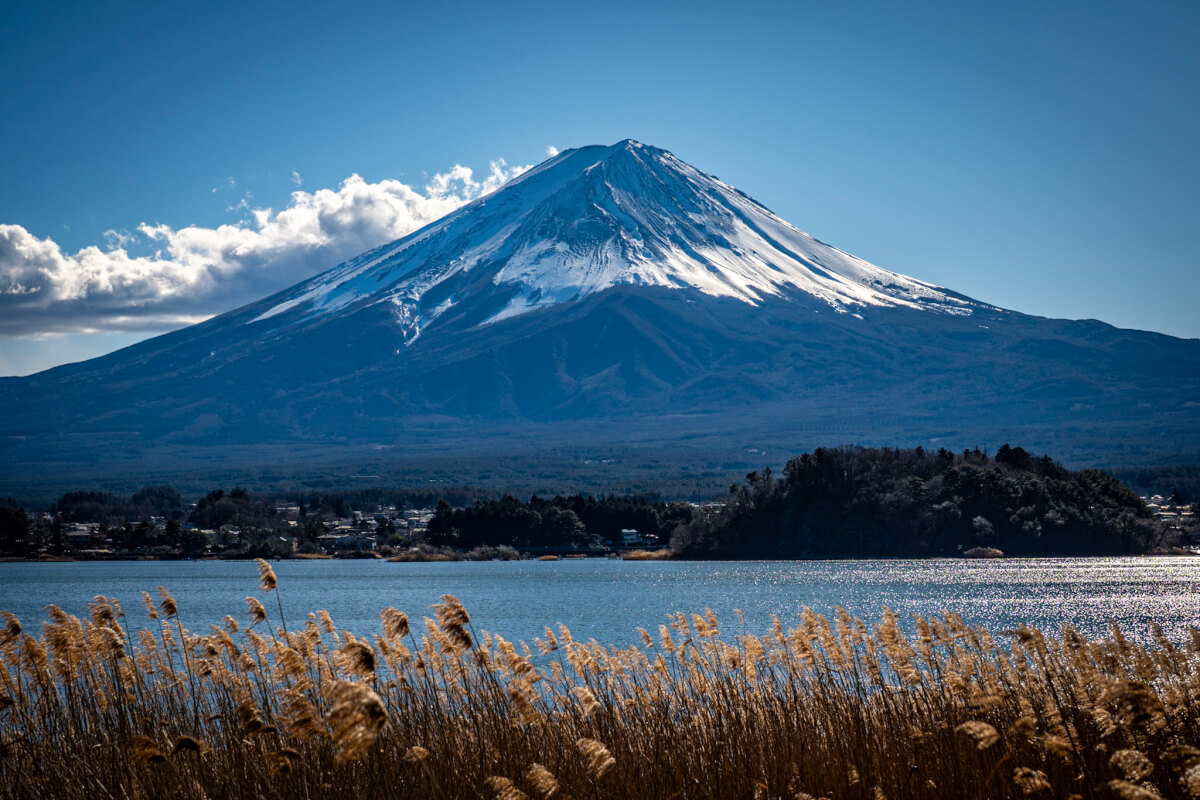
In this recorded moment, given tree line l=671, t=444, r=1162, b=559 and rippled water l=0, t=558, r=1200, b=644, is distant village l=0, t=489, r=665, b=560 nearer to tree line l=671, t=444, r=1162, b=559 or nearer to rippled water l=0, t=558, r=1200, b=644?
rippled water l=0, t=558, r=1200, b=644

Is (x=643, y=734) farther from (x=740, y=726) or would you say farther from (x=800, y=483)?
(x=800, y=483)

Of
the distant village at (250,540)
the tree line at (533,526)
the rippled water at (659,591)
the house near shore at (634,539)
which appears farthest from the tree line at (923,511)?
the distant village at (250,540)

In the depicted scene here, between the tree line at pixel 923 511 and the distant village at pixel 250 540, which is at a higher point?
the tree line at pixel 923 511

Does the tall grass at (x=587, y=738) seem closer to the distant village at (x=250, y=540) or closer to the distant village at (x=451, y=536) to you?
the distant village at (x=451, y=536)

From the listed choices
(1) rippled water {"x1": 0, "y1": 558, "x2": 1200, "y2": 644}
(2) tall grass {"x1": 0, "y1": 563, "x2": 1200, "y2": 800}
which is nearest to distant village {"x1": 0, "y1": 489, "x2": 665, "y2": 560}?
(1) rippled water {"x1": 0, "y1": 558, "x2": 1200, "y2": 644}

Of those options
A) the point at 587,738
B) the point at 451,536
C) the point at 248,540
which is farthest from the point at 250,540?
the point at 587,738

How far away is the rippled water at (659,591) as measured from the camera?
40.6 metres

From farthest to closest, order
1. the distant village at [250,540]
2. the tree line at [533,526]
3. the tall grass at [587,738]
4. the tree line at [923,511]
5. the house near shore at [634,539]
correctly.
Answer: the distant village at [250,540] → the house near shore at [634,539] → the tree line at [533,526] → the tree line at [923,511] → the tall grass at [587,738]

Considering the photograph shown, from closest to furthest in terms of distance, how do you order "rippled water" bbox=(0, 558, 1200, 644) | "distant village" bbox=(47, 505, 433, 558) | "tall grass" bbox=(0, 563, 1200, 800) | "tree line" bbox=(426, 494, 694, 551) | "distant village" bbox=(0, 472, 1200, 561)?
"tall grass" bbox=(0, 563, 1200, 800), "rippled water" bbox=(0, 558, 1200, 644), "distant village" bbox=(0, 472, 1200, 561), "tree line" bbox=(426, 494, 694, 551), "distant village" bbox=(47, 505, 433, 558)

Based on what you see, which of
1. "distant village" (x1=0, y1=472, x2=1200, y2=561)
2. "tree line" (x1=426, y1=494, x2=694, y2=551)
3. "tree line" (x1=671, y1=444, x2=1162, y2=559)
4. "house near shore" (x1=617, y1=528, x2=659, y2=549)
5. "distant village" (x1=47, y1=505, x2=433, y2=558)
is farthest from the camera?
"distant village" (x1=47, y1=505, x2=433, y2=558)

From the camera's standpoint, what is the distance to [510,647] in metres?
9.78

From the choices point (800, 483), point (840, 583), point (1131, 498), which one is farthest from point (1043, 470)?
point (840, 583)

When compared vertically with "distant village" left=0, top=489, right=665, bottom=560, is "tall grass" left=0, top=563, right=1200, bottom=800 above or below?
above

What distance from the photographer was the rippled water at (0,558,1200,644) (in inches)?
1597
